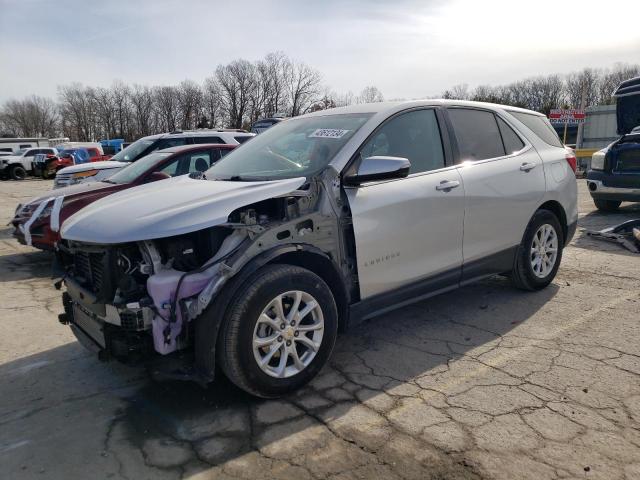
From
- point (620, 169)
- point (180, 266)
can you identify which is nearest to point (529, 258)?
point (180, 266)

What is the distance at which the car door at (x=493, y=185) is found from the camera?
420cm

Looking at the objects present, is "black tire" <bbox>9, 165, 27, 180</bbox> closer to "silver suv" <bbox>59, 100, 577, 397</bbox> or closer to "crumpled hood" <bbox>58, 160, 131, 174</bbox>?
"crumpled hood" <bbox>58, 160, 131, 174</bbox>

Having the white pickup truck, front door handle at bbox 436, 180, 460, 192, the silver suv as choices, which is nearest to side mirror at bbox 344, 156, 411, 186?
the silver suv

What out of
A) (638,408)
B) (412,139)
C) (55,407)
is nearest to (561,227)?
(412,139)

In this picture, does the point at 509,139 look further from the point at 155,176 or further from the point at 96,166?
the point at 96,166

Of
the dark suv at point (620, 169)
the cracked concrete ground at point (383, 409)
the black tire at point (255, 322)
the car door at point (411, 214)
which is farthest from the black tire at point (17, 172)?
the black tire at point (255, 322)

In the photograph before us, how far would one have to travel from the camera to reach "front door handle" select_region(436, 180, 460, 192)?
3895 millimetres

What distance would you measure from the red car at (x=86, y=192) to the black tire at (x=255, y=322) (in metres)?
4.17

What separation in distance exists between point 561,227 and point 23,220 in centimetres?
674

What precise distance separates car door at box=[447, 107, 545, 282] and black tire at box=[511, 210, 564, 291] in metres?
0.10

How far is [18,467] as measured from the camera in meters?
2.57

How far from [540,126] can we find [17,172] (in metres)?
31.4

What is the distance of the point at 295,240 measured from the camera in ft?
10.5

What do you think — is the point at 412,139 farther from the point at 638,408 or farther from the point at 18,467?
the point at 18,467
